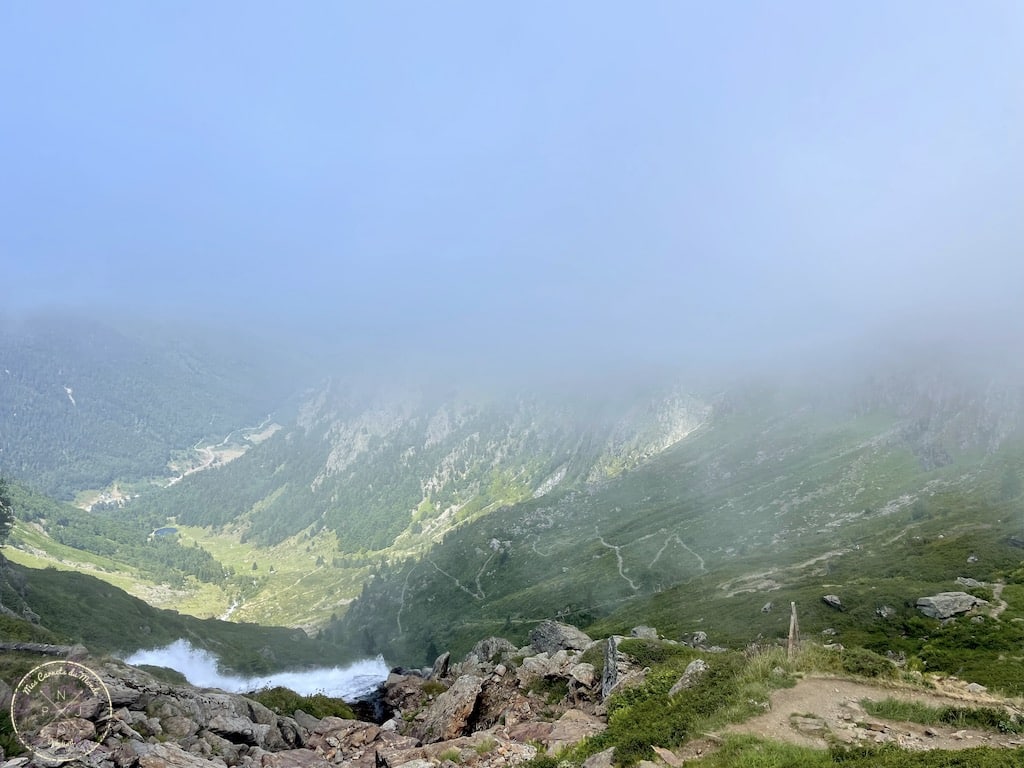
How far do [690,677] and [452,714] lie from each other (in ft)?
79.1

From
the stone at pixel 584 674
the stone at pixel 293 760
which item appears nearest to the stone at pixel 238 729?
the stone at pixel 293 760

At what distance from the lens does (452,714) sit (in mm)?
49000

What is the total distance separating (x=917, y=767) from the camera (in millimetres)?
18828

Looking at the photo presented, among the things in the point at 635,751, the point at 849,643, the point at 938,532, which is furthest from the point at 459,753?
the point at 938,532

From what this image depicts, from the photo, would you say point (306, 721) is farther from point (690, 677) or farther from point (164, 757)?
point (690, 677)

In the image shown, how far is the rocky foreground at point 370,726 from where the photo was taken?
1261 inches

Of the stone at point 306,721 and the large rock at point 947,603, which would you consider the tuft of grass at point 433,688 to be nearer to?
the stone at point 306,721

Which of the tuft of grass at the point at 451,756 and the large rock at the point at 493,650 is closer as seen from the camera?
the tuft of grass at the point at 451,756

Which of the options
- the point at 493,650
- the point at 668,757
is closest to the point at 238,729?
the point at 668,757

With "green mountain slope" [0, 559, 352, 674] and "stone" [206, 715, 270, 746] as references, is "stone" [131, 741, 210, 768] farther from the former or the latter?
"green mountain slope" [0, 559, 352, 674]

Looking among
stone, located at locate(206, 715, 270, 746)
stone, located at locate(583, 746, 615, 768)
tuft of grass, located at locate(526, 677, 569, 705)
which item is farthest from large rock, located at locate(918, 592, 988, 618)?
stone, located at locate(206, 715, 270, 746)

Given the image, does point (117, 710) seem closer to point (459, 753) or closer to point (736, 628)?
point (459, 753)

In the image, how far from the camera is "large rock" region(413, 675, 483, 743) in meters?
47.0

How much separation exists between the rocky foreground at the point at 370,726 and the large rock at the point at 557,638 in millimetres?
24586
